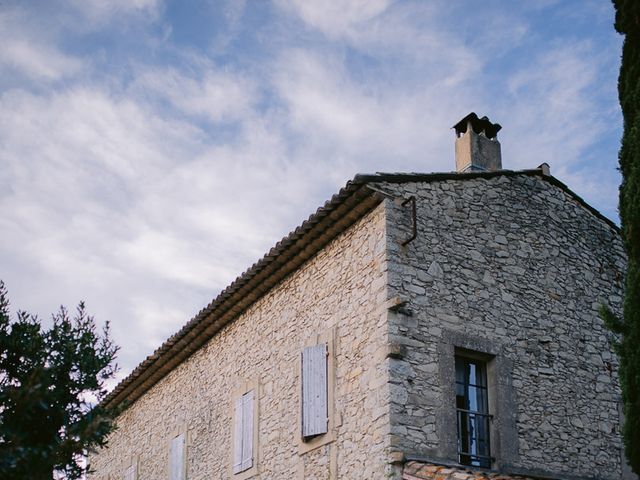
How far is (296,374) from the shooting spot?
12367mm

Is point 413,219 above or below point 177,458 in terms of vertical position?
above

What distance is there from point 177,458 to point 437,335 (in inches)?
266

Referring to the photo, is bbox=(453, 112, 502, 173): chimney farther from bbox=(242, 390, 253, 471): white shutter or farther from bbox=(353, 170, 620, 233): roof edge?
bbox=(242, 390, 253, 471): white shutter

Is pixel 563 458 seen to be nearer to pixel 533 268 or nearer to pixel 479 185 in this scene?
pixel 533 268

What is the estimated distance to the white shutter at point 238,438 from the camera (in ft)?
44.1

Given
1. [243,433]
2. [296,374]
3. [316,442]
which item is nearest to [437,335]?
[316,442]

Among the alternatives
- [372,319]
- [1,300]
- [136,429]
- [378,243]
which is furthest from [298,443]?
[136,429]

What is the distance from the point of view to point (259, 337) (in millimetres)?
13680

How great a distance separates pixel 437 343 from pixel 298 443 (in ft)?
8.20

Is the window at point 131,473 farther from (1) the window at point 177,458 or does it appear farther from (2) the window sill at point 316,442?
(2) the window sill at point 316,442

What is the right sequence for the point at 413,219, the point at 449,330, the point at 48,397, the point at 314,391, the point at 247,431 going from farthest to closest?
the point at 247,431 < the point at 314,391 < the point at 413,219 < the point at 449,330 < the point at 48,397

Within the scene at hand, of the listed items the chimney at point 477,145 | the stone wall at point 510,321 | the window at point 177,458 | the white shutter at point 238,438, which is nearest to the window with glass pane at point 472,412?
the stone wall at point 510,321

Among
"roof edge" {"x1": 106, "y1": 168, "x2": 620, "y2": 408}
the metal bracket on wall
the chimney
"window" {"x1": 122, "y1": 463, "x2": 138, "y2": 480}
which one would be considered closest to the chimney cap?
the chimney

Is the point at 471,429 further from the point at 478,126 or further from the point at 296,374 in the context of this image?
the point at 478,126
